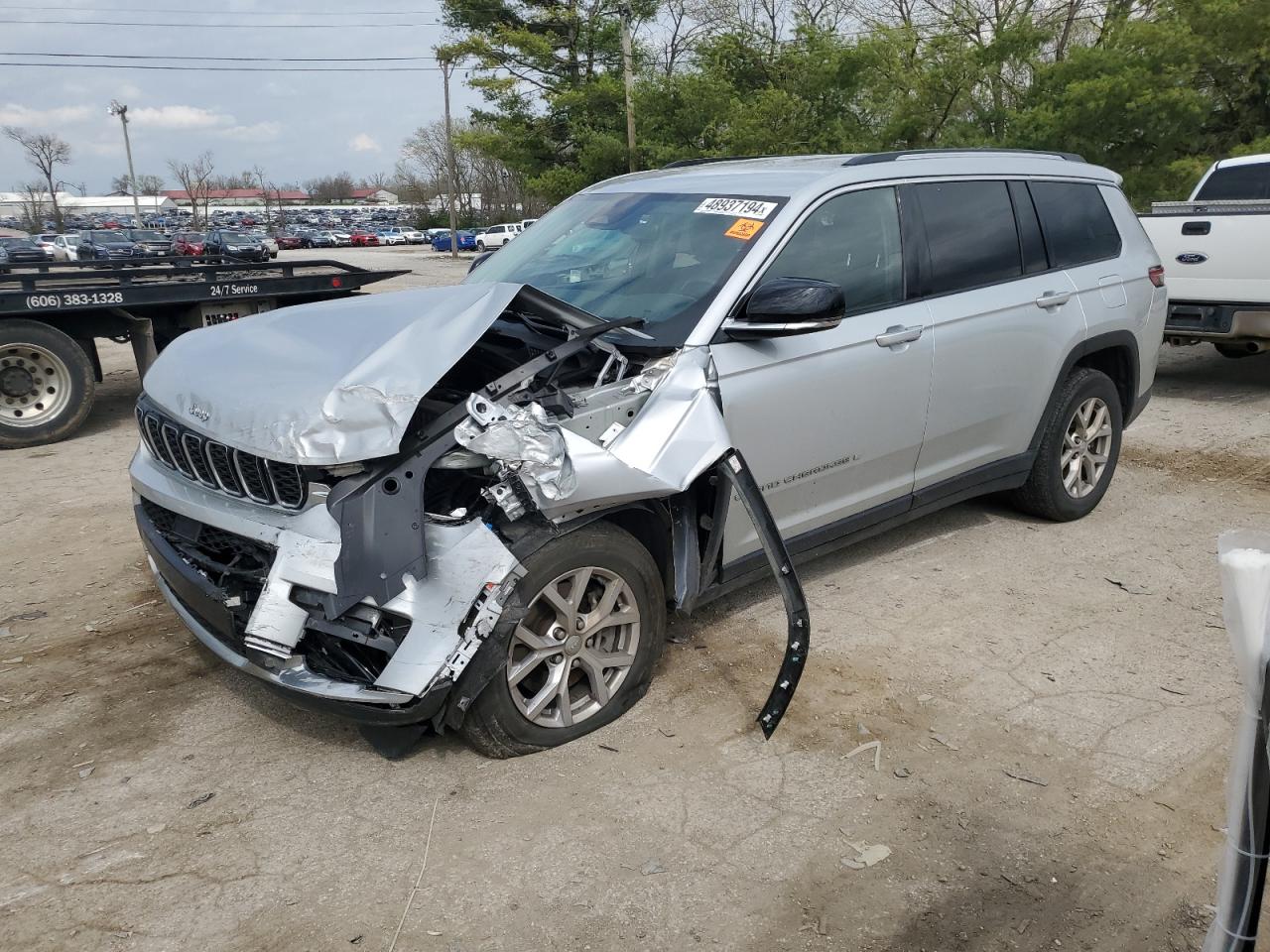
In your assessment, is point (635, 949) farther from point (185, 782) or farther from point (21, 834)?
point (21, 834)

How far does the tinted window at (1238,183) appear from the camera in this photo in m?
10.7

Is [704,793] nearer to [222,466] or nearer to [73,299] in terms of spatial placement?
[222,466]

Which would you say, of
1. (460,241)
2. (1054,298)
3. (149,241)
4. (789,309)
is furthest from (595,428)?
(460,241)

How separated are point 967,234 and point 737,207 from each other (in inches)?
50.5

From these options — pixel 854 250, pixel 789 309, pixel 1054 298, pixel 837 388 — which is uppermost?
pixel 854 250

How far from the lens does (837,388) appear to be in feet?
13.7

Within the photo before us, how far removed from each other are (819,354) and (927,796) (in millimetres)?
1705

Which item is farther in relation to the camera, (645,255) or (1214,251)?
(1214,251)

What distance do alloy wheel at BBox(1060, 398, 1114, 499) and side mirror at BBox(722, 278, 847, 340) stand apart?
2336 mm

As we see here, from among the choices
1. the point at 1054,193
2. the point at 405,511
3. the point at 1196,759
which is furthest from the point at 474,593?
the point at 1054,193

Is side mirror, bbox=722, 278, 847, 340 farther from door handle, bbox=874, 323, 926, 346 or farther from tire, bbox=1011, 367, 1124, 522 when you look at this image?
tire, bbox=1011, 367, 1124, 522

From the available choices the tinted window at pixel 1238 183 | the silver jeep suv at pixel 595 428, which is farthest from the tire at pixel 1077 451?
the tinted window at pixel 1238 183

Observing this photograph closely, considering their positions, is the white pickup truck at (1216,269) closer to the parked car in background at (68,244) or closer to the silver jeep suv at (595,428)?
the silver jeep suv at (595,428)

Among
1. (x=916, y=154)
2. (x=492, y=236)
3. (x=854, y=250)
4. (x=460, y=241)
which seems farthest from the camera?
(x=460, y=241)
